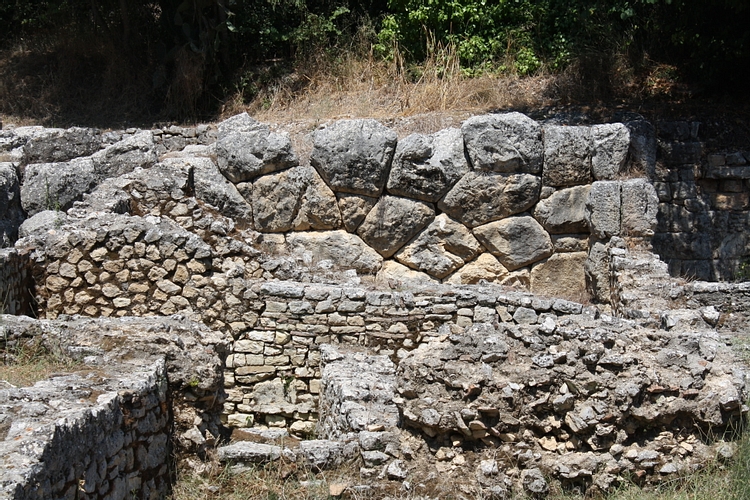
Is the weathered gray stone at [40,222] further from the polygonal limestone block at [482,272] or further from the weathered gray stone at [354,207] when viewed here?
the polygonal limestone block at [482,272]

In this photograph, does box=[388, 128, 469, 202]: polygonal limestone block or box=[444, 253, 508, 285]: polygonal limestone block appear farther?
box=[444, 253, 508, 285]: polygonal limestone block

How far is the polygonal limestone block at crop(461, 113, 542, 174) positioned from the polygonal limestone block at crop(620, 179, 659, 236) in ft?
3.88

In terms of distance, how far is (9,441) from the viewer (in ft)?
13.4

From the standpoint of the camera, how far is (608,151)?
1057cm

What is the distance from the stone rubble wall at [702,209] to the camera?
11.6 metres

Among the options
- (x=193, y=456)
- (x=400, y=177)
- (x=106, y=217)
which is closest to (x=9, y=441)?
(x=193, y=456)

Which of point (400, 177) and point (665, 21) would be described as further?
point (665, 21)

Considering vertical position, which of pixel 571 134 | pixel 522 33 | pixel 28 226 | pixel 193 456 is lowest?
pixel 193 456

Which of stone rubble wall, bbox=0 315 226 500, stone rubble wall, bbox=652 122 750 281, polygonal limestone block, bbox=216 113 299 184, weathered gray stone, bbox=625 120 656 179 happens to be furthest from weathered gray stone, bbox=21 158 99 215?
stone rubble wall, bbox=652 122 750 281

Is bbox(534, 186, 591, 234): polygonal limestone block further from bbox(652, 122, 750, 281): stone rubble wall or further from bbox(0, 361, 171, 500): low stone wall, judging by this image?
bbox(0, 361, 171, 500): low stone wall

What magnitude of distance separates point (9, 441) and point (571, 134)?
8167 mm

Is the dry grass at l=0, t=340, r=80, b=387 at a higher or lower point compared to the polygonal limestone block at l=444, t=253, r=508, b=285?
higher

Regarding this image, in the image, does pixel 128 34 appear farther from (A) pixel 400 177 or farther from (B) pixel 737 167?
(B) pixel 737 167

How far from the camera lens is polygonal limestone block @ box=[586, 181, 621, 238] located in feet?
33.2
